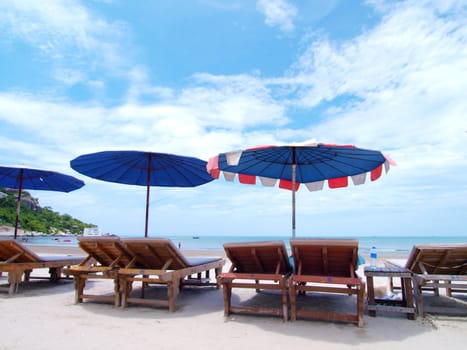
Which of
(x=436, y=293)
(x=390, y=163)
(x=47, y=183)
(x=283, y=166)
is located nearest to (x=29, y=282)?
(x=47, y=183)

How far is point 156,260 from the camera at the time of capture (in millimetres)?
4758

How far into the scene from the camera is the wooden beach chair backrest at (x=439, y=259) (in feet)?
13.2

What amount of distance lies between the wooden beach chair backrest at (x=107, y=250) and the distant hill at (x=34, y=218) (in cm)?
6085

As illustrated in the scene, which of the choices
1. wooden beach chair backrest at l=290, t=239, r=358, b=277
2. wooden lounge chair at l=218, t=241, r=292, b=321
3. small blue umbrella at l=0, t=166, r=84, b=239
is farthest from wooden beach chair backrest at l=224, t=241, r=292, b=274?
small blue umbrella at l=0, t=166, r=84, b=239

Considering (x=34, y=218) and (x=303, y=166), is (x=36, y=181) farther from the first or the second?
(x=34, y=218)

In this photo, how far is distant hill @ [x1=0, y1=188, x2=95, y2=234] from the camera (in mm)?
61072

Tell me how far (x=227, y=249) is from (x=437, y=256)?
2717mm

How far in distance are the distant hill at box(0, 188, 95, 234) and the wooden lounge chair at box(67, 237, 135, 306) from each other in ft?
200

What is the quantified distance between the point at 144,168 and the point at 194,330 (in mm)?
4247

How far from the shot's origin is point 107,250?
486cm

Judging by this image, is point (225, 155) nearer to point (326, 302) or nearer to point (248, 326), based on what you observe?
point (248, 326)

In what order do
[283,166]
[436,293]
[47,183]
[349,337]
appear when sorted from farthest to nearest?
[47,183] < [283,166] < [436,293] < [349,337]

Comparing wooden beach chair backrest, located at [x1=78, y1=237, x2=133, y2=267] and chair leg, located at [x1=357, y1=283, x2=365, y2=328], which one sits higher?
wooden beach chair backrest, located at [x1=78, y1=237, x2=133, y2=267]

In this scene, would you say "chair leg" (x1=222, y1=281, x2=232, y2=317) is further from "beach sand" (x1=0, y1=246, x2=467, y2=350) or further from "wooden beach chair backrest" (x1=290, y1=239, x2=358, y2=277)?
"wooden beach chair backrest" (x1=290, y1=239, x2=358, y2=277)
